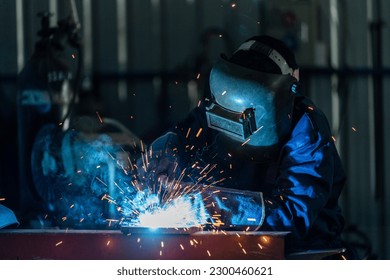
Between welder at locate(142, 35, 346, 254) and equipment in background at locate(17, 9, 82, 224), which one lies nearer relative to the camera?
welder at locate(142, 35, 346, 254)

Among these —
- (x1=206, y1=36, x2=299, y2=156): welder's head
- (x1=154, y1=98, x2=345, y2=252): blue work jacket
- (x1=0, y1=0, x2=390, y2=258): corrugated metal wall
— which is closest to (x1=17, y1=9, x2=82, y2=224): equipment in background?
(x1=0, y1=0, x2=390, y2=258): corrugated metal wall

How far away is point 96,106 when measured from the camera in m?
5.95

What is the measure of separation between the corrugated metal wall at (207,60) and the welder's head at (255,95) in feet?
7.14

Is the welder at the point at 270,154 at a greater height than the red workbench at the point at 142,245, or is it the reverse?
the welder at the point at 270,154

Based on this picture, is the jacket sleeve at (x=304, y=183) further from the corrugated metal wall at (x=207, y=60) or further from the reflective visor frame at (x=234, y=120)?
the corrugated metal wall at (x=207, y=60)

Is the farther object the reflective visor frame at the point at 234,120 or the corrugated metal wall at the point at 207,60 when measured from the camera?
the corrugated metal wall at the point at 207,60

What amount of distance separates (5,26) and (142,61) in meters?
1.26

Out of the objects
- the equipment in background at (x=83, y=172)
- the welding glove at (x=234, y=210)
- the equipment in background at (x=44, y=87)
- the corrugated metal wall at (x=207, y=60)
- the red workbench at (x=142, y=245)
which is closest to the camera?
the red workbench at (x=142, y=245)

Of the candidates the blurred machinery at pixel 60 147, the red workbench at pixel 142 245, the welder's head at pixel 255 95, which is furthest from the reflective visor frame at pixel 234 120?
the blurred machinery at pixel 60 147

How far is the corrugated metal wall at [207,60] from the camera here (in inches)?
218

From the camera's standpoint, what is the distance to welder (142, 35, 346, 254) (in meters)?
3.06

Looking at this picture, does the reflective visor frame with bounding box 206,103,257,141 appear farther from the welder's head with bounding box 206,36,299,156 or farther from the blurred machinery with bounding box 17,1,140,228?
the blurred machinery with bounding box 17,1,140,228

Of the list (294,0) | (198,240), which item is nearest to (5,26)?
(294,0)

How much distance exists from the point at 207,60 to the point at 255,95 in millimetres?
2767
